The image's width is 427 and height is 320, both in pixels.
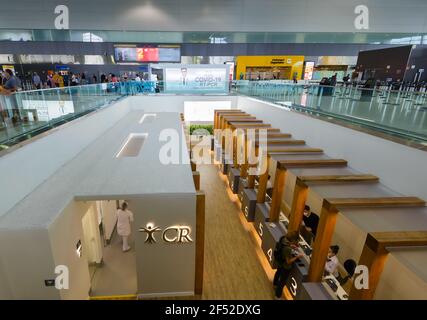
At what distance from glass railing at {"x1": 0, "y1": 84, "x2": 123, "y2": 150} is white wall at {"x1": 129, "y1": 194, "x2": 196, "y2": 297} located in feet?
6.51

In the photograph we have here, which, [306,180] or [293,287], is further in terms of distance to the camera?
[306,180]

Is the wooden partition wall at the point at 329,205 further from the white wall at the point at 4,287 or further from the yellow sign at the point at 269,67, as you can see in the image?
the yellow sign at the point at 269,67

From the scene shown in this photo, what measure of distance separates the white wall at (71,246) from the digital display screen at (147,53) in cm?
→ 1323

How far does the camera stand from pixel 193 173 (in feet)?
14.9

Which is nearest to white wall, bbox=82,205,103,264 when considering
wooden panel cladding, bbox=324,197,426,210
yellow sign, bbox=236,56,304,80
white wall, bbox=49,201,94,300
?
white wall, bbox=49,201,94,300

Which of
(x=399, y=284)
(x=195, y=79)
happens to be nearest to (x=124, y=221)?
(x=399, y=284)

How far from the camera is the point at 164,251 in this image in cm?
404

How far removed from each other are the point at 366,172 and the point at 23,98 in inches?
257

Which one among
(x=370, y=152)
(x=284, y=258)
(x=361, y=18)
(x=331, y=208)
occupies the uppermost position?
(x=361, y=18)

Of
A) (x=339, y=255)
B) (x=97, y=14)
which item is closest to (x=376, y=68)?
(x=339, y=255)

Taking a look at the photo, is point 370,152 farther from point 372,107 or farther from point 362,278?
point 362,278

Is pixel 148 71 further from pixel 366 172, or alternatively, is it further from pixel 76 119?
pixel 366 172

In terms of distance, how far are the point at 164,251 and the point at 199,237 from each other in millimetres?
636
